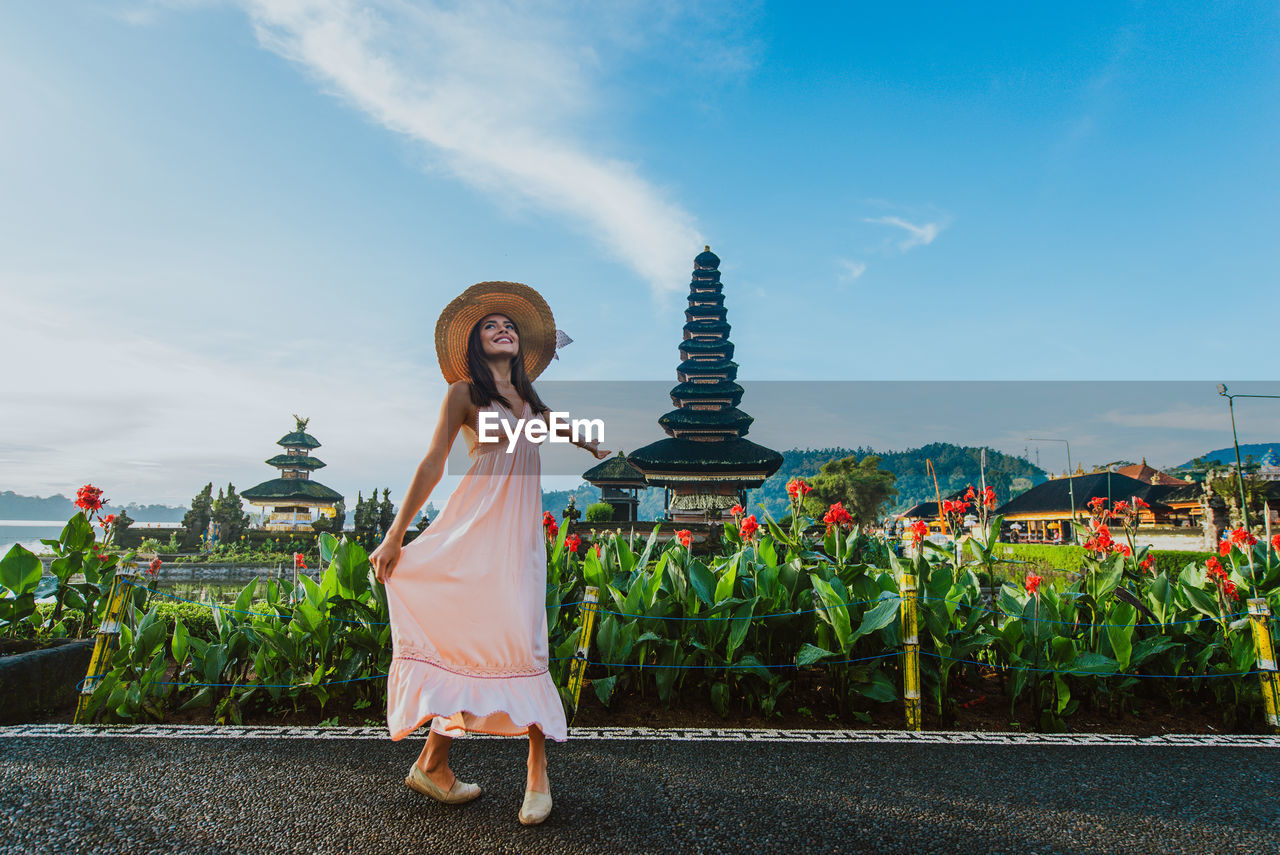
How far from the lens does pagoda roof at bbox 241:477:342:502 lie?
3356 cm

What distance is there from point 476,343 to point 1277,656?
155 inches

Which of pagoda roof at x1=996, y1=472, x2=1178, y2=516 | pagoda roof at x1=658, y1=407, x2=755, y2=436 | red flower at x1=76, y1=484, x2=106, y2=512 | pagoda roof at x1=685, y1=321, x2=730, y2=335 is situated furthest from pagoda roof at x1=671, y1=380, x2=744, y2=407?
red flower at x1=76, y1=484, x2=106, y2=512

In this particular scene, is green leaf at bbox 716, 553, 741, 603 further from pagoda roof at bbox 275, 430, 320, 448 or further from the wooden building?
pagoda roof at bbox 275, 430, 320, 448

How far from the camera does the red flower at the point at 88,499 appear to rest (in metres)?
4.19

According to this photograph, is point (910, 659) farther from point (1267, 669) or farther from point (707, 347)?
point (707, 347)

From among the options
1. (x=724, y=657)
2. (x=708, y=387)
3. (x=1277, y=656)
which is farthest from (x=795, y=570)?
(x=708, y=387)

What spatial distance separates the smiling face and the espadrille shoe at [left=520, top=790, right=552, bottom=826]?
1350mm

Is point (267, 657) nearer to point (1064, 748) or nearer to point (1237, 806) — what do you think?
point (1064, 748)

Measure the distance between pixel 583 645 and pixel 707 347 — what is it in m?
26.5

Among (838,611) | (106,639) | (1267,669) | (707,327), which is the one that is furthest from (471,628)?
(707,327)

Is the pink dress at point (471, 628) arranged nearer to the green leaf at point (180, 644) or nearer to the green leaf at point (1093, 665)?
the green leaf at point (180, 644)

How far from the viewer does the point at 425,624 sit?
6.55 feet

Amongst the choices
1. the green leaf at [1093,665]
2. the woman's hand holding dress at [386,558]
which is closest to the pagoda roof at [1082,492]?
the green leaf at [1093,665]

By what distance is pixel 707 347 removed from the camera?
2895 cm
